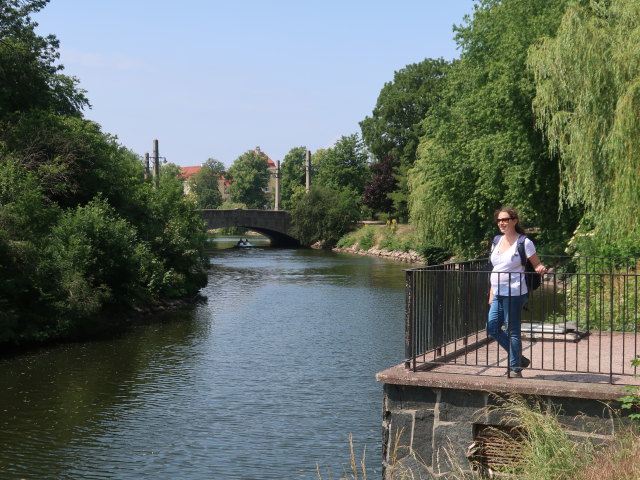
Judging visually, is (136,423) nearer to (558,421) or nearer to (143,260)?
(558,421)

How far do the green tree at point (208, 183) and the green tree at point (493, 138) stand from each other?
97.4m

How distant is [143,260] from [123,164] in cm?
878

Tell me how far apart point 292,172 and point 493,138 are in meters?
79.5

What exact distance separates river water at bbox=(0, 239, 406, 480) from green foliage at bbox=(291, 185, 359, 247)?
44403 mm

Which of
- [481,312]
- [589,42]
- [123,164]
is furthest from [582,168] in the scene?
[123,164]

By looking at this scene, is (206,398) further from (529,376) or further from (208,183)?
(208,183)

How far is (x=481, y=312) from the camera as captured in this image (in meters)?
12.1

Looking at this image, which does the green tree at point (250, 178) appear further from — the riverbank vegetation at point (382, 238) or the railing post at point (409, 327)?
the railing post at point (409, 327)

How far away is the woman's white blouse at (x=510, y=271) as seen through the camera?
8898 millimetres

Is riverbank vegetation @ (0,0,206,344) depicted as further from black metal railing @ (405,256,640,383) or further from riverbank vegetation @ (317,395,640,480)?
riverbank vegetation @ (317,395,640,480)

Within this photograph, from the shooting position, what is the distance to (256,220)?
76.6m

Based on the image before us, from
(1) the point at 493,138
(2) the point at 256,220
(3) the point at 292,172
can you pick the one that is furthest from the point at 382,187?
(1) the point at 493,138

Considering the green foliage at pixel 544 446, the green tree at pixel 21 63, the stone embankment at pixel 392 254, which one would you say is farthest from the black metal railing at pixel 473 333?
the stone embankment at pixel 392 254

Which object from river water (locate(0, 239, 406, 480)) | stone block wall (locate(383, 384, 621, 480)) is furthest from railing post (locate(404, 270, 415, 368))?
river water (locate(0, 239, 406, 480))
